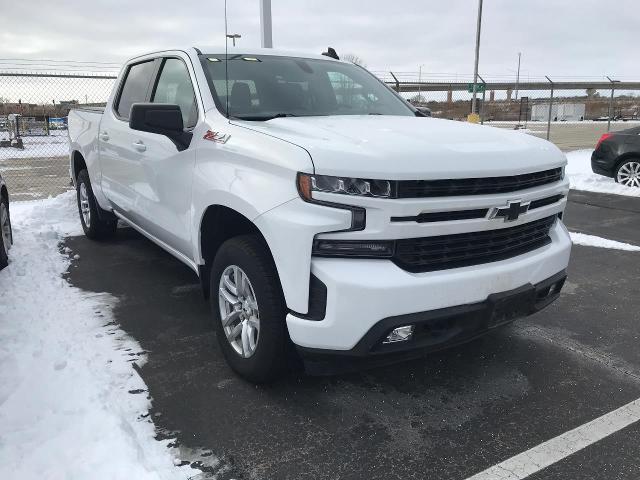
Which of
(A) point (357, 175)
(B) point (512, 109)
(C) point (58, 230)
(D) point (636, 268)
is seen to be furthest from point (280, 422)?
(B) point (512, 109)

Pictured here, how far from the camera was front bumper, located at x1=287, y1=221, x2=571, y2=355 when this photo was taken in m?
2.44

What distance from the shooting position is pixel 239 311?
123 inches

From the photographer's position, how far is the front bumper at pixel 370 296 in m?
2.44

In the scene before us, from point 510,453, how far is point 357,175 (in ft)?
4.81

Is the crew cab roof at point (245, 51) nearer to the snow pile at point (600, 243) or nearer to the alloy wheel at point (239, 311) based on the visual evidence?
the alloy wheel at point (239, 311)

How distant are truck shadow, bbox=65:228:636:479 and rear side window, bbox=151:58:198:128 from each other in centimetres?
150

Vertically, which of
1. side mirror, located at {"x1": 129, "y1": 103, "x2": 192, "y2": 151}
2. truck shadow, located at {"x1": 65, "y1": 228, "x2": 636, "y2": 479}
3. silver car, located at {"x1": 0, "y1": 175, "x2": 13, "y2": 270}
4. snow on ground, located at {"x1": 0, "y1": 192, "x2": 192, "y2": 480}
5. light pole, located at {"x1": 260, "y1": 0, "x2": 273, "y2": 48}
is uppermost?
light pole, located at {"x1": 260, "y1": 0, "x2": 273, "y2": 48}

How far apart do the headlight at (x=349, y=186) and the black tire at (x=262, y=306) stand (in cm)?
51

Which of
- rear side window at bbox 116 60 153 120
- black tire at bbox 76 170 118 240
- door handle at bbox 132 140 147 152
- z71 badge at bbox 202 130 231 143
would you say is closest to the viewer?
z71 badge at bbox 202 130 231 143

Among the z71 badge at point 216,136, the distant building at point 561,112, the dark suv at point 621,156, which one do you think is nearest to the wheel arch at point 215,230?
the z71 badge at point 216,136

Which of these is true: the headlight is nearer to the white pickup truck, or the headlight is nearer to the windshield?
the white pickup truck

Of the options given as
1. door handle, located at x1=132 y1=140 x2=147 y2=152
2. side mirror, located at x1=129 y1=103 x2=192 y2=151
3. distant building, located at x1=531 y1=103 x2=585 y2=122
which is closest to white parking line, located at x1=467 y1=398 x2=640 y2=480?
side mirror, located at x1=129 y1=103 x2=192 y2=151

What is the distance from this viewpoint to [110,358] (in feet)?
11.3

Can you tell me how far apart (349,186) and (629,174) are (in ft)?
30.2
